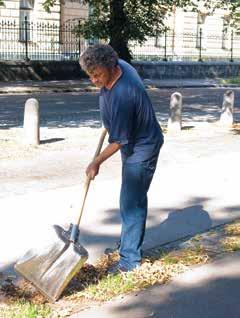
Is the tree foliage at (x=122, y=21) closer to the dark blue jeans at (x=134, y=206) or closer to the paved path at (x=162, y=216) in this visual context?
the paved path at (x=162, y=216)

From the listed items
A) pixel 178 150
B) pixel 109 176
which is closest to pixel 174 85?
pixel 178 150

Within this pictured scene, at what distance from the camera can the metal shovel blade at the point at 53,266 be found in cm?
445

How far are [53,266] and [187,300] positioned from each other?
96 cm

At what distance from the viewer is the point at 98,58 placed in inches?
175

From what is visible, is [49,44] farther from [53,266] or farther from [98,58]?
[53,266]

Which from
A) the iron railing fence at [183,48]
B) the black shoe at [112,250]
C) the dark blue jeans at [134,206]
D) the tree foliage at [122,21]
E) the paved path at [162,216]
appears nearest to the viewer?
the paved path at [162,216]

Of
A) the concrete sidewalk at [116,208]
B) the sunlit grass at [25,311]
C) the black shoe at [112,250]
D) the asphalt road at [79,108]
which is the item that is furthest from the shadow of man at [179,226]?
the asphalt road at [79,108]

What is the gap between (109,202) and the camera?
7.16m

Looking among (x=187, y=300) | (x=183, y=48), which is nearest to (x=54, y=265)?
(x=187, y=300)

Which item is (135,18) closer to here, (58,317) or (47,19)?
(47,19)

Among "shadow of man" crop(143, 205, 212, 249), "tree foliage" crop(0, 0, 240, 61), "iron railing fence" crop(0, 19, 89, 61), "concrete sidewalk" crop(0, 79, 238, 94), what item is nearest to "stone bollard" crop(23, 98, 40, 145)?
"shadow of man" crop(143, 205, 212, 249)

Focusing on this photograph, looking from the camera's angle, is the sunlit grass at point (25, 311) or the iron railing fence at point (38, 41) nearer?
the sunlit grass at point (25, 311)

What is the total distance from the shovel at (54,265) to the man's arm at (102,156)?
404mm

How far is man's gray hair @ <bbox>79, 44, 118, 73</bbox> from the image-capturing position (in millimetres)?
4445
